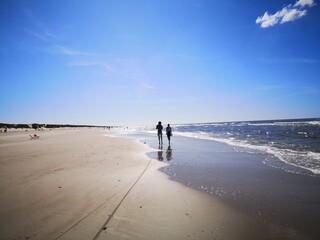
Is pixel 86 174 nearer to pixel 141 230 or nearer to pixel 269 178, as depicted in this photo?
pixel 141 230

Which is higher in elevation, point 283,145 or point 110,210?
point 110,210

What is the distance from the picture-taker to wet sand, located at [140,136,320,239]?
4.14 meters

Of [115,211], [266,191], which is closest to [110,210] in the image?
[115,211]

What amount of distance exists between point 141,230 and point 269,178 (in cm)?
562

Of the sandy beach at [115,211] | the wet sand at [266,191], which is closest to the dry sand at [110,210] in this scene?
the sandy beach at [115,211]

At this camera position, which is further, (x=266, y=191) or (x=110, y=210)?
(x=266, y=191)

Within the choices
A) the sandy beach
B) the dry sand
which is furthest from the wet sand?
Result: the dry sand

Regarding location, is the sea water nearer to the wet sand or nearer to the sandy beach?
the wet sand

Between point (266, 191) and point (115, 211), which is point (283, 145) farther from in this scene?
point (115, 211)

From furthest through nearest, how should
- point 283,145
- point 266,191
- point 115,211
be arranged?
point 283,145
point 266,191
point 115,211

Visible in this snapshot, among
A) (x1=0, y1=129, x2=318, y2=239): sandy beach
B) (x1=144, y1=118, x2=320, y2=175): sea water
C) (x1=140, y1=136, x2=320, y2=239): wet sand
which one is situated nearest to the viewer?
(x1=0, y1=129, x2=318, y2=239): sandy beach

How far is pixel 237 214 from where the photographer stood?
179 inches

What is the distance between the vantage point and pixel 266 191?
6109 mm

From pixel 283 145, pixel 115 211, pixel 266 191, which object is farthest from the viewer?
pixel 283 145
